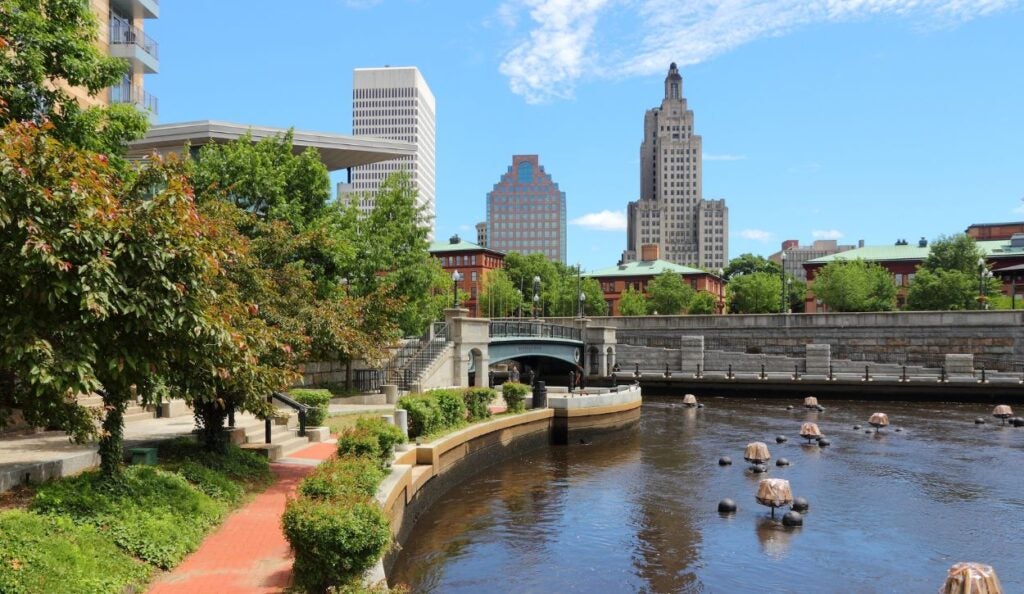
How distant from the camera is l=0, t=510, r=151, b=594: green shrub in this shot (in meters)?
8.20

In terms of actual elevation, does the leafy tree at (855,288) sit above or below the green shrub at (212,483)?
above

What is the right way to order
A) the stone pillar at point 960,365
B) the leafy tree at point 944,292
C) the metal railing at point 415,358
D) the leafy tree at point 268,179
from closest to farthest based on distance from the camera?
the leafy tree at point 268,179
the metal railing at point 415,358
the stone pillar at point 960,365
the leafy tree at point 944,292

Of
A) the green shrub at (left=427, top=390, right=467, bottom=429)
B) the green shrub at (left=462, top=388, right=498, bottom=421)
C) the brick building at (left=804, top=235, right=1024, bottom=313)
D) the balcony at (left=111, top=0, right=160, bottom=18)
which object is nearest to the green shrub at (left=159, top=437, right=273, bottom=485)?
the green shrub at (left=427, top=390, right=467, bottom=429)

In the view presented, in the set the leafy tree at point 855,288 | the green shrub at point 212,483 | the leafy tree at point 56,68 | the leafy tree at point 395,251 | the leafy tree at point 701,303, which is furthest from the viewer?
the leafy tree at point 701,303

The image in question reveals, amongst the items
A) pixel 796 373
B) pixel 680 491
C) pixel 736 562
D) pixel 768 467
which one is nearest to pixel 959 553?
pixel 736 562

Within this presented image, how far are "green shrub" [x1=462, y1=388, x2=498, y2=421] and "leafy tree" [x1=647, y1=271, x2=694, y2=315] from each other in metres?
78.7

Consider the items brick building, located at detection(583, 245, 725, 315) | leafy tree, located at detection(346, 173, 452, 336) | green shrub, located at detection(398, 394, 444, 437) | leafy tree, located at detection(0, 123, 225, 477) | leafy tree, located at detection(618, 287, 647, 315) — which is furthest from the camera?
brick building, located at detection(583, 245, 725, 315)

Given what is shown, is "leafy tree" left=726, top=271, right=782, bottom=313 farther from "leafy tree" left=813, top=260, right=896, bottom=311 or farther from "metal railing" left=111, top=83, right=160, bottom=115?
"metal railing" left=111, top=83, right=160, bottom=115

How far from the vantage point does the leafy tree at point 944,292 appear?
8350 centimetres

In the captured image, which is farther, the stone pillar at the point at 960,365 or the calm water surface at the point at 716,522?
the stone pillar at the point at 960,365

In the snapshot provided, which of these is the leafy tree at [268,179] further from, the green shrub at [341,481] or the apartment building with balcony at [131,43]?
the green shrub at [341,481]

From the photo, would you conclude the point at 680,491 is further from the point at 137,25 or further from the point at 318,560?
the point at 137,25

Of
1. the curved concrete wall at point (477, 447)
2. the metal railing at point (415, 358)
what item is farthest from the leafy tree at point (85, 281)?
the metal railing at point (415, 358)

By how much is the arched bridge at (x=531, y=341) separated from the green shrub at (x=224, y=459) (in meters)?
24.8
